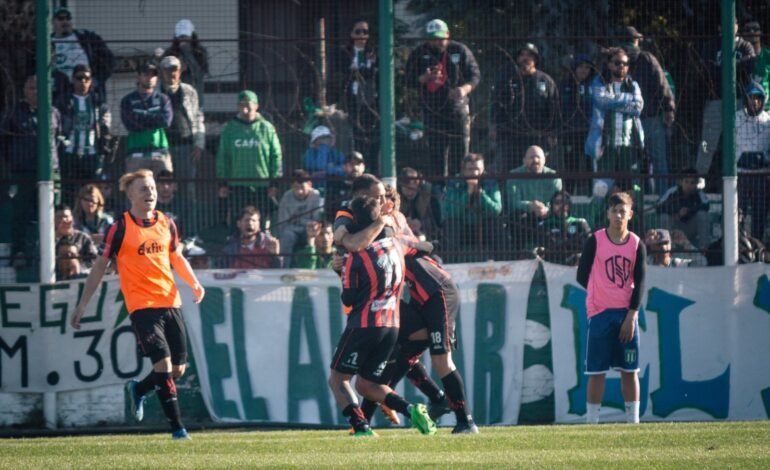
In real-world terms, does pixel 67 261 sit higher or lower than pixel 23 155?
lower

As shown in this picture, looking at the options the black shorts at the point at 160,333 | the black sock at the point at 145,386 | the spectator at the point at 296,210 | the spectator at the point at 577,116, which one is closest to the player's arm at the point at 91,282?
the black shorts at the point at 160,333

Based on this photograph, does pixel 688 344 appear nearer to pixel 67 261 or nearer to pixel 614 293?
pixel 614 293

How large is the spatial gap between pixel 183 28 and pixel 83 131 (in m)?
1.51

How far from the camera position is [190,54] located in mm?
13391

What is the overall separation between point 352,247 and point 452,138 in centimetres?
370

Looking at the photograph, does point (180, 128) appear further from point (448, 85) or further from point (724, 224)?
point (724, 224)

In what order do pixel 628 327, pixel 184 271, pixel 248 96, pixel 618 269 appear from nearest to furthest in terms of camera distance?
pixel 184 271
pixel 628 327
pixel 618 269
pixel 248 96

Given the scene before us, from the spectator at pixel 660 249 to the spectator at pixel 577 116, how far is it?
95cm

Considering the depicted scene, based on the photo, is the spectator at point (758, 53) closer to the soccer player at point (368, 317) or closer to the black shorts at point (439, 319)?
the black shorts at point (439, 319)

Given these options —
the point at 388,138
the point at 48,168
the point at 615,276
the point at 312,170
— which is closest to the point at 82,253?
the point at 48,168

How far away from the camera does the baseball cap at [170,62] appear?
13.4 metres

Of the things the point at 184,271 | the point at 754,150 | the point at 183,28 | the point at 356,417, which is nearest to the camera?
the point at 356,417

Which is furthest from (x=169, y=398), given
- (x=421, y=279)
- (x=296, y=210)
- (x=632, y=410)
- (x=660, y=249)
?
(x=660, y=249)

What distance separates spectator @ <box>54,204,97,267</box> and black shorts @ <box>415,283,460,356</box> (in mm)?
4123
